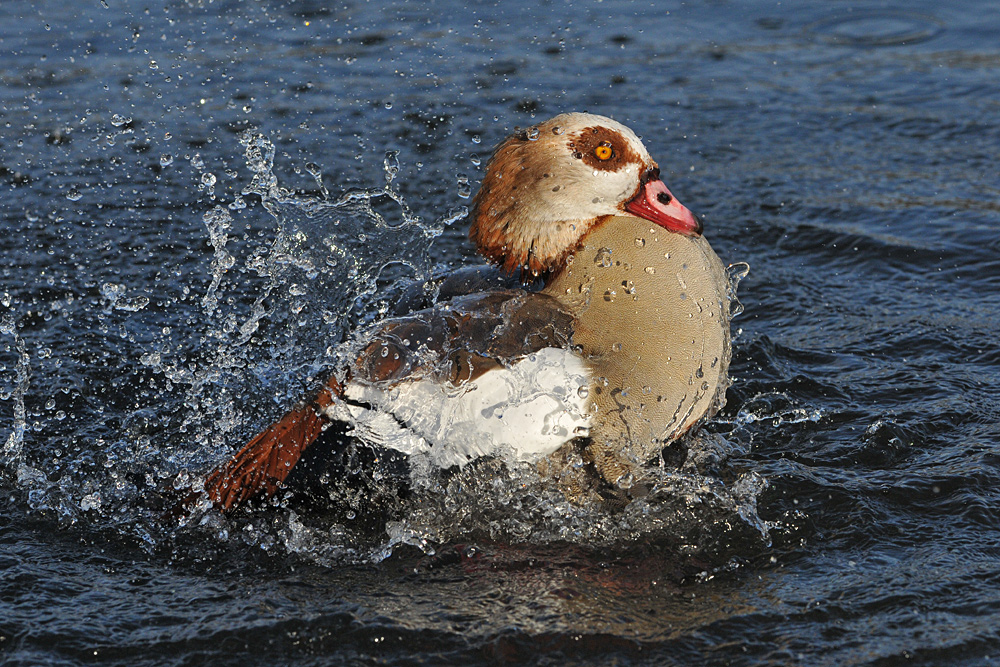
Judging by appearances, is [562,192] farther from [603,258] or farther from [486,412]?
[486,412]

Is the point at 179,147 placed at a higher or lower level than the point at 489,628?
higher

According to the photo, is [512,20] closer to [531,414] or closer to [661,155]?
[661,155]

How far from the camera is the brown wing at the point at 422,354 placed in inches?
128

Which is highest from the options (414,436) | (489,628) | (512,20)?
(512,20)

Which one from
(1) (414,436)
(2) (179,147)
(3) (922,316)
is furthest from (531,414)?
(2) (179,147)

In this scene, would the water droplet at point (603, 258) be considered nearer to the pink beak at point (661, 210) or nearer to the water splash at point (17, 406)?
the pink beak at point (661, 210)

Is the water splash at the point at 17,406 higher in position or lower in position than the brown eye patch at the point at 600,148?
lower

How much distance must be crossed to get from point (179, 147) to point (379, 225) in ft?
7.31

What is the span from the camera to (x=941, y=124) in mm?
6543

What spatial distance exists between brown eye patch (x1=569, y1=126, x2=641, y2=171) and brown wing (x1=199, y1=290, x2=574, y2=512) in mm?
490

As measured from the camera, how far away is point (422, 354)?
323 centimetres

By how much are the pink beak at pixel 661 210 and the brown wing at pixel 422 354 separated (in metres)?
0.45

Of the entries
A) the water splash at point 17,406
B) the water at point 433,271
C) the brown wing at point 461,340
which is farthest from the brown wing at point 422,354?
the water splash at point 17,406

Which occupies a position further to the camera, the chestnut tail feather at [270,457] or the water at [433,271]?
the chestnut tail feather at [270,457]
